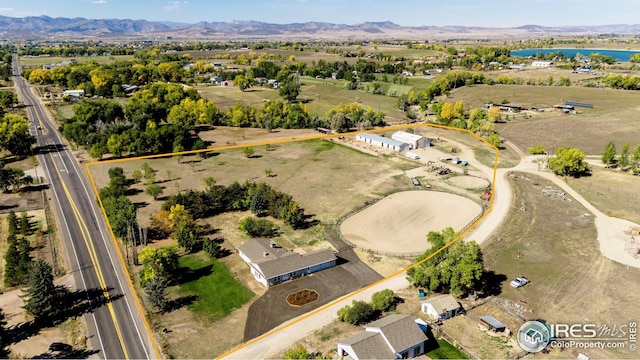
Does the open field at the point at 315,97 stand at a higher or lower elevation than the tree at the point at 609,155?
higher

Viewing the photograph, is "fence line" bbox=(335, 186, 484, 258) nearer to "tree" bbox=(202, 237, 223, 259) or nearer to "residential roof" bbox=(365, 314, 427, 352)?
"residential roof" bbox=(365, 314, 427, 352)

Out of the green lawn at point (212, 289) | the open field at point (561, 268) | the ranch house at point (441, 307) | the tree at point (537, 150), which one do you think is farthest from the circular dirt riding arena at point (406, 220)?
the tree at point (537, 150)

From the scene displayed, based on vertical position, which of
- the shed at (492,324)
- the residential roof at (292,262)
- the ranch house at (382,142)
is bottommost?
the shed at (492,324)

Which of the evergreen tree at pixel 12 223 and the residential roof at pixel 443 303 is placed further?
the evergreen tree at pixel 12 223

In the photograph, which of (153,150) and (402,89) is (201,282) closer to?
(153,150)

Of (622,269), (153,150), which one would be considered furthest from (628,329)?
(153,150)

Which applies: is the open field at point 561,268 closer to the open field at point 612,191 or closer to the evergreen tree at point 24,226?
the open field at point 612,191
